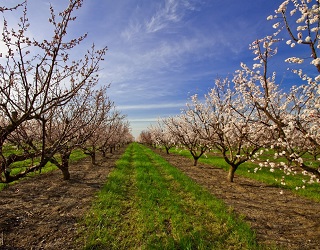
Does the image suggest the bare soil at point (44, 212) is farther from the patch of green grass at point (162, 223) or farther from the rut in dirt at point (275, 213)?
the rut in dirt at point (275, 213)

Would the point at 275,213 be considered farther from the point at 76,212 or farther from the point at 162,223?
the point at 76,212

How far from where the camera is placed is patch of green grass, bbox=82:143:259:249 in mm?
6449

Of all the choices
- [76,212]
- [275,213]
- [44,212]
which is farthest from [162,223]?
[44,212]

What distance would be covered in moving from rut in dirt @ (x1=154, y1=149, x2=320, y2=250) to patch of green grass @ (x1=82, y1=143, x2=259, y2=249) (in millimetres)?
709

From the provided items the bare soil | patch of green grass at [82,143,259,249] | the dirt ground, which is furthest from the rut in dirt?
the bare soil

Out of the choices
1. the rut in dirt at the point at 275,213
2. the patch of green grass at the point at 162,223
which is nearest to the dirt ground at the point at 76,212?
the rut in dirt at the point at 275,213

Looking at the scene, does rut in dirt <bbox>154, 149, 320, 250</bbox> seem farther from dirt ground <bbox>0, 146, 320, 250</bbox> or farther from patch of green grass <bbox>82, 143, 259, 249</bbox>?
patch of green grass <bbox>82, 143, 259, 249</bbox>

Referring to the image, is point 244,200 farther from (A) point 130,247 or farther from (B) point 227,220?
(A) point 130,247

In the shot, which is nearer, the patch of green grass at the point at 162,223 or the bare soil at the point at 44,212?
the patch of green grass at the point at 162,223

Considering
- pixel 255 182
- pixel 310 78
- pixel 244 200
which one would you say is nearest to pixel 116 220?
pixel 244 200

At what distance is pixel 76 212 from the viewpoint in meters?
9.06

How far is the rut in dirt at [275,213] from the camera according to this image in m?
6.70

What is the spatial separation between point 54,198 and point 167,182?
7.16 m

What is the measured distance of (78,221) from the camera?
8.10m
